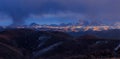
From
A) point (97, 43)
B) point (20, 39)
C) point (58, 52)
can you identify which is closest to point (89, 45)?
point (97, 43)

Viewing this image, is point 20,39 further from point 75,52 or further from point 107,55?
point 107,55

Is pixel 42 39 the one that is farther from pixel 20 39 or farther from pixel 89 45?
pixel 89 45

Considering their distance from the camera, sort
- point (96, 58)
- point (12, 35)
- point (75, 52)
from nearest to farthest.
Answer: point (96, 58)
point (75, 52)
point (12, 35)

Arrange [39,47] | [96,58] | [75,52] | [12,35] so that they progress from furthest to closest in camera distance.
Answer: [12,35]
[39,47]
[75,52]
[96,58]

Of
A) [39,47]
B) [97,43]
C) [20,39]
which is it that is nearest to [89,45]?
[97,43]

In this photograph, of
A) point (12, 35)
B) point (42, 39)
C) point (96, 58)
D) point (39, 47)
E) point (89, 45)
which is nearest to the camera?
point (96, 58)

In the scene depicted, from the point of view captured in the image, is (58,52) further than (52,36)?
No
